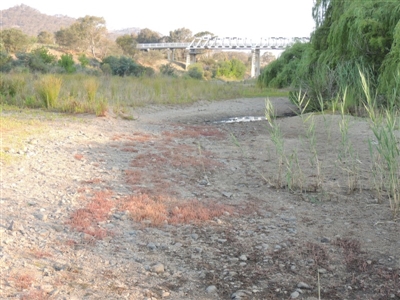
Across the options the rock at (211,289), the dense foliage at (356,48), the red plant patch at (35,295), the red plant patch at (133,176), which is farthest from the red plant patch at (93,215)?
the dense foliage at (356,48)

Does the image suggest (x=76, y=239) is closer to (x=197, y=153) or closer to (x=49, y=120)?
(x=197, y=153)

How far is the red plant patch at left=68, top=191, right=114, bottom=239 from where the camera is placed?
13.2ft

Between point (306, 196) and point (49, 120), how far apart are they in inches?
261

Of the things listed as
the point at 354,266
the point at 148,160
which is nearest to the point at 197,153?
the point at 148,160

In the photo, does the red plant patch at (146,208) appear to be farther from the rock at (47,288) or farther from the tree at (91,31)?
the tree at (91,31)

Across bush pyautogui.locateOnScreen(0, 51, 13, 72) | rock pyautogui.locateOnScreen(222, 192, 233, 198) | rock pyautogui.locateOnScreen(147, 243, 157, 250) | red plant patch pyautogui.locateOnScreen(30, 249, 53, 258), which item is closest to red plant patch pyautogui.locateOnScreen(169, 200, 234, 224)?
rock pyautogui.locateOnScreen(222, 192, 233, 198)

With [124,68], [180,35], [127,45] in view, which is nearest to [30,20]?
[180,35]

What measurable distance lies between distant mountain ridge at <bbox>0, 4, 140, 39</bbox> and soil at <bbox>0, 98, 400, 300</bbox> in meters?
103

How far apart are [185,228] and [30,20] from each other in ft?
386

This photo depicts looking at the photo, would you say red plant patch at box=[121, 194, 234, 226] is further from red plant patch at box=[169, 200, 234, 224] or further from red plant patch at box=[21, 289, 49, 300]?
red plant patch at box=[21, 289, 49, 300]

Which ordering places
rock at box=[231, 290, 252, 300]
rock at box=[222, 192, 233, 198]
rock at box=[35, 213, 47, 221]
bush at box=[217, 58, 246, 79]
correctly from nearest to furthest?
1. rock at box=[231, 290, 252, 300]
2. rock at box=[35, 213, 47, 221]
3. rock at box=[222, 192, 233, 198]
4. bush at box=[217, 58, 246, 79]

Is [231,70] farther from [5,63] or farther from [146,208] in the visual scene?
[146,208]

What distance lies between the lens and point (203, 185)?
19.1 feet

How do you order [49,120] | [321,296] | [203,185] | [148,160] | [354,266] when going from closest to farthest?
1. [321,296]
2. [354,266]
3. [203,185]
4. [148,160]
5. [49,120]
